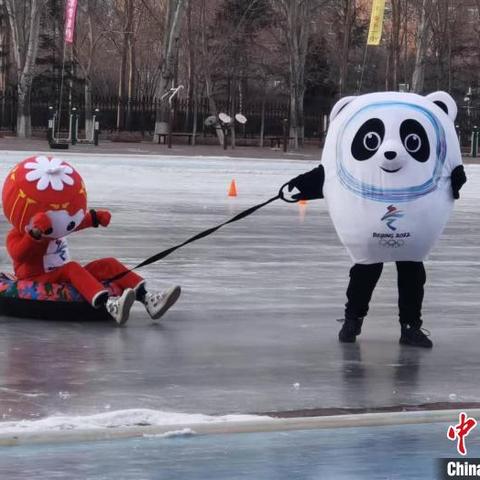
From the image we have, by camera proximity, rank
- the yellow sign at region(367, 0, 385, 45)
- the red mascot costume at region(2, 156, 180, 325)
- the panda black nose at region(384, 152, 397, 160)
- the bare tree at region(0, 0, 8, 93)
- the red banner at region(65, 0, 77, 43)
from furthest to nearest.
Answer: the bare tree at region(0, 0, 8, 93) → the red banner at region(65, 0, 77, 43) → the yellow sign at region(367, 0, 385, 45) → the red mascot costume at region(2, 156, 180, 325) → the panda black nose at region(384, 152, 397, 160)

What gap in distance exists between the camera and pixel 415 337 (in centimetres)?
907

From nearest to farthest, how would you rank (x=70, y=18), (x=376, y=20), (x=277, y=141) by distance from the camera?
(x=376, y=20), (x=70, y=18), (x=277, y=141)

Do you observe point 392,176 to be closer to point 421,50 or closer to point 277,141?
point 277,141

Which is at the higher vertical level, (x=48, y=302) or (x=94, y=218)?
(x=94, y=218)

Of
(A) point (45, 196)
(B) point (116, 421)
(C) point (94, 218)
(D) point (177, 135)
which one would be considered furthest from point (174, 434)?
(D) point (177, 135)

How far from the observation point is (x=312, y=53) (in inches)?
2598

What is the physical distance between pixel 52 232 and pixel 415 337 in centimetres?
257

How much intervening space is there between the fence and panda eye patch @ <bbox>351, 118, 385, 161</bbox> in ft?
141

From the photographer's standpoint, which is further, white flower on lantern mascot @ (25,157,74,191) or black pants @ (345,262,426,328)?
white flower on lantern mascot @ (25,157,74,191)

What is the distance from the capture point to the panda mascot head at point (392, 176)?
28.4 feet

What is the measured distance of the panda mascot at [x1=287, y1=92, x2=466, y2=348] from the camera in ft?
28.4

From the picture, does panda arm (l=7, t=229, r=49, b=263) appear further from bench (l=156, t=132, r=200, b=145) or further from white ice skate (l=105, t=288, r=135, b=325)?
bench (l=156, t=132, r=200, b=145)

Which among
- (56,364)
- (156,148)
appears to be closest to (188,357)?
(56,364)

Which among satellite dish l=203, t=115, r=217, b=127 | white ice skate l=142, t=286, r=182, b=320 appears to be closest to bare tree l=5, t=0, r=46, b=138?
satellite dish l=203, t=115, r=217, b=127
